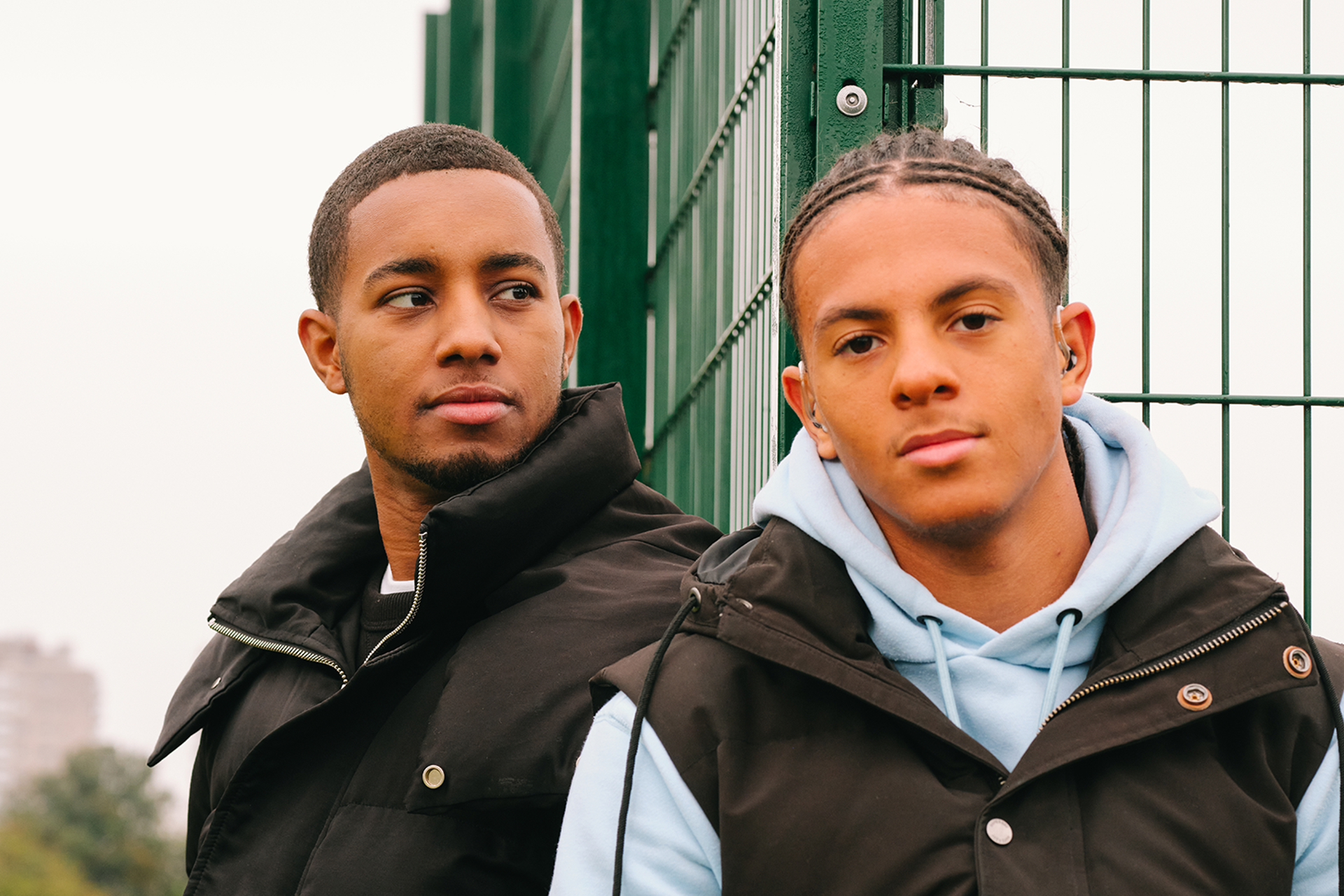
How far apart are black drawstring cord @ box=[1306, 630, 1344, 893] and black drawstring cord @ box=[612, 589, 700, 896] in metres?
0.79

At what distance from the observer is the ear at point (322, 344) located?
9.99 feet

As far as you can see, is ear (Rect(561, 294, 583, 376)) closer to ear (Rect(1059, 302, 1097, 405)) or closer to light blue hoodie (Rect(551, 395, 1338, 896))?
light blue hoodie (Rect(551, 395, 1338, 896))

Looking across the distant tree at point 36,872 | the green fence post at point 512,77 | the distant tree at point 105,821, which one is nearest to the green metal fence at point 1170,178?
the green fence post at point 512,77

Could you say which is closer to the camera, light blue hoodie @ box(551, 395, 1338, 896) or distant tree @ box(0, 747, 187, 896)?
light blue hoodie @ box(551, 395, 1338, 896)

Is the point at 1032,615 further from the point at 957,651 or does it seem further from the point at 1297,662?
the point at 1297,662

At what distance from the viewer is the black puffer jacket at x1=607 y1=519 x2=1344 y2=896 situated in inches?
74.7

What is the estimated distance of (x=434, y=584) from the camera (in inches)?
101

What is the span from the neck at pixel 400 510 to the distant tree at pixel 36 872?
66559mm

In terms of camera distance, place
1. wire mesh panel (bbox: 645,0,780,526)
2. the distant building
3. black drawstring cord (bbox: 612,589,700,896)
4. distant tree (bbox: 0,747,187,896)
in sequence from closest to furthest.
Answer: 1. black drawstring cord (bbox: 612,589,700,896)
2. wire mesh panel (bbox: 645,0,780,526)
3. distant tree (bbox: 0,747,187,896)
4. the distant building

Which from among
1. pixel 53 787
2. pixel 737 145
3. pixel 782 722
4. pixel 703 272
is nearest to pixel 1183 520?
pixel 782 722

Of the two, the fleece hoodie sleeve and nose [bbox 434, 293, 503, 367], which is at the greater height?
nose [bbox 434, 293, 503, 367]

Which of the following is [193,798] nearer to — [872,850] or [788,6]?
[872,850]

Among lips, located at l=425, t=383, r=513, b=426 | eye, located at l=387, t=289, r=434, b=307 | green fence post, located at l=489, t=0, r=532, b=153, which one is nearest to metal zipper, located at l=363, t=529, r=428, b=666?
lips, located at l=425, t=383, r=513, b=426

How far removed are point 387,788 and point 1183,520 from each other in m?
1.26
